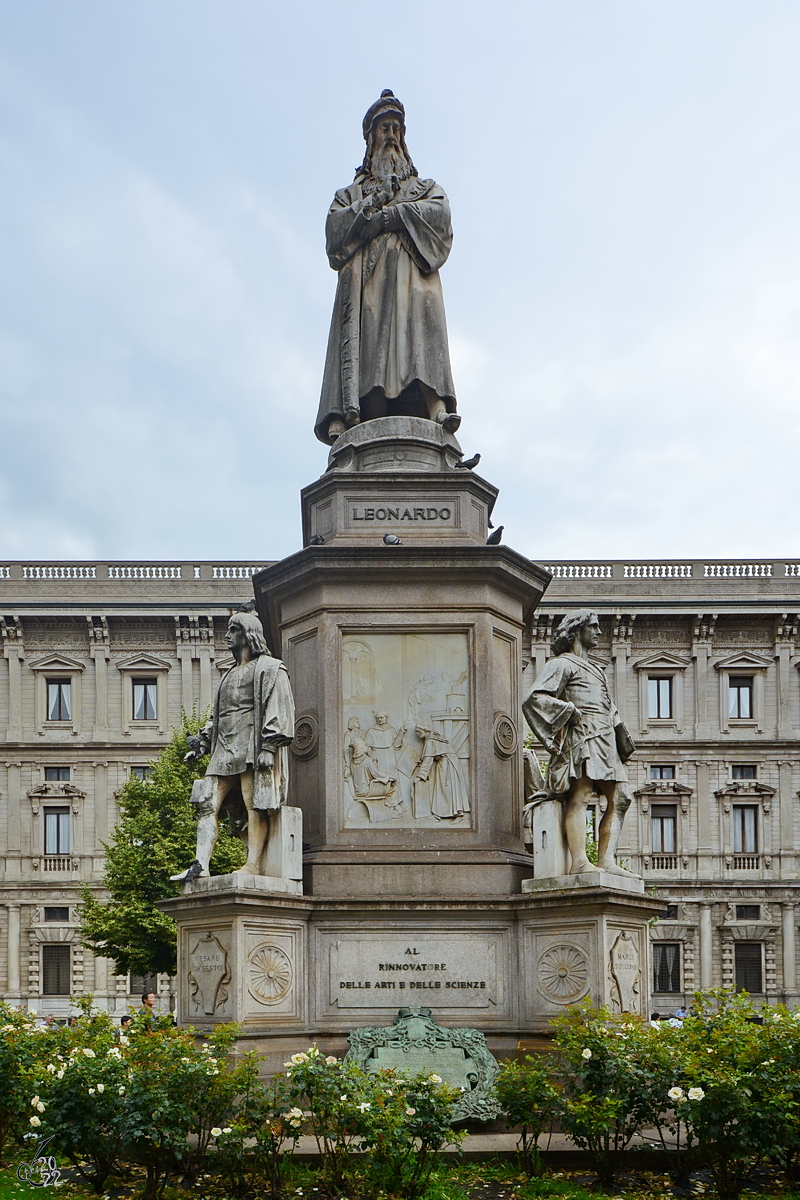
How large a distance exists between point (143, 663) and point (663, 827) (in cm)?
2103

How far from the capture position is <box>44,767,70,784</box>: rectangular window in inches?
2037

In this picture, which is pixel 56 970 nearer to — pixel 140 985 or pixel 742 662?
pixel 140 985

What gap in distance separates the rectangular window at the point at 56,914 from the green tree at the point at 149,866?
16.3 metres

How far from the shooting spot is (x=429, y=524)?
12.9 m

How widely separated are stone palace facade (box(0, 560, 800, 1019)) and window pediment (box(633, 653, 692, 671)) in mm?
55

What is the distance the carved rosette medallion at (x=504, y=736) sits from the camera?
12164 millimetres

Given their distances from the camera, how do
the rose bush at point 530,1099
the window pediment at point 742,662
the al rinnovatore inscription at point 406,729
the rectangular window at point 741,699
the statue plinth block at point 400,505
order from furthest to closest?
the rectangular window at point 741,699 < the window pediment at point 742,662 < the statue plinth block at point 400,505 < the al rinnovatore inscription at point 406,729 < the rose bush at point 530,1099

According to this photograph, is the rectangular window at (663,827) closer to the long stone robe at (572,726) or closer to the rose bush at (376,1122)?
the long stone robe at (572,726)

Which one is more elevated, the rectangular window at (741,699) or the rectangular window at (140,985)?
the rectangular window at (741,699)

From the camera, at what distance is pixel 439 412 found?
45.4 feet

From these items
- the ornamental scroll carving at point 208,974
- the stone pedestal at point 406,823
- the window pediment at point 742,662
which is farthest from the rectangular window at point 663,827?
the ornamental scroll carving at point 208,974

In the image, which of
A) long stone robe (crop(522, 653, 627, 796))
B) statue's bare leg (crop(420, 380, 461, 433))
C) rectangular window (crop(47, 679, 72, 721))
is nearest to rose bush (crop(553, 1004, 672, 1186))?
long stone robe (crop(522, 653, 627, 796))

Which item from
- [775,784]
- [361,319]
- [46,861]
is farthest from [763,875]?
[361,319]

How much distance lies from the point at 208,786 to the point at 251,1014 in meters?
1.94
